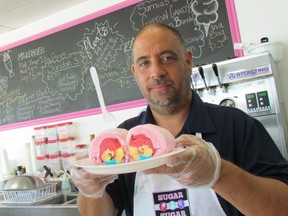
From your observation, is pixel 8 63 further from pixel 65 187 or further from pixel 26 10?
pixel 65 187

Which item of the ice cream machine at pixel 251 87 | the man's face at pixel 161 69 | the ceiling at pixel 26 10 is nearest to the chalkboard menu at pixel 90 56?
the ceiling at pixel 26 10

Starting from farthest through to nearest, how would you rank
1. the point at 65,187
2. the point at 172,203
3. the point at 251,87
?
the point at 65,187 < the point at 251,87 < the point at 172,203

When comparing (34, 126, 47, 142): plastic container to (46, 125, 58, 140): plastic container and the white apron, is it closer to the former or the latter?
(46, 125, 58, 140): plastic container

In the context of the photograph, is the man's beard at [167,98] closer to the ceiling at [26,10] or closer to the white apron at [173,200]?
the white apron at [173,200]

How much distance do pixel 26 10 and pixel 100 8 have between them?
763mm

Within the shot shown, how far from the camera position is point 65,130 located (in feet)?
9.10

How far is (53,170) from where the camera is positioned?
9.13 ft

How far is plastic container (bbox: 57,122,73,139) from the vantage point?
2768mm

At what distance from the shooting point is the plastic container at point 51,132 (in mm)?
2814

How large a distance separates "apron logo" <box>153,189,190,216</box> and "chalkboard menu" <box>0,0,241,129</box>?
1.33m

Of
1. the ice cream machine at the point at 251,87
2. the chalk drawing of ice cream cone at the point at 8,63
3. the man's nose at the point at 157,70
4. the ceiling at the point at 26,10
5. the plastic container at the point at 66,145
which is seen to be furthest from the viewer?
the chalk drawing of ice cream cone at the point at 8,63

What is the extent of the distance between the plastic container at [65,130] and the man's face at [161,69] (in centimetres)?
183

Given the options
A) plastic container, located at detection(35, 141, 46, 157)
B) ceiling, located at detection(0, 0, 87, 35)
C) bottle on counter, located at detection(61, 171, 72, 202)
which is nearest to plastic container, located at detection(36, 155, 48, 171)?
plastic container, located at detection(35, 141, 46, 157)

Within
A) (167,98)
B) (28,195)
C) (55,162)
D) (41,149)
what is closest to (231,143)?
(167,98)
